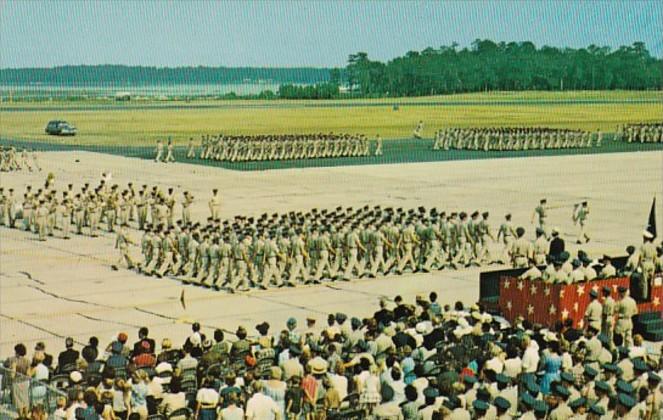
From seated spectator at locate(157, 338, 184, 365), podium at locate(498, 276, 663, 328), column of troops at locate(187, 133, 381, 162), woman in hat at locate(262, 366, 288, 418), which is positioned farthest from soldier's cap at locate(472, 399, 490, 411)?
column of troops at locate(187, 133, 381, 162)

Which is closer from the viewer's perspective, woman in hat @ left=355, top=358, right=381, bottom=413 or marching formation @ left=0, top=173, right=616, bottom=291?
woman in hat @ left=355, top=358, right=381, bottom=413

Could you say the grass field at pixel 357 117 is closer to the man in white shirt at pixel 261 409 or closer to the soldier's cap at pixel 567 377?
the soldier's cap at pixel 567 377

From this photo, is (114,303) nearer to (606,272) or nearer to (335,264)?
(335,264)

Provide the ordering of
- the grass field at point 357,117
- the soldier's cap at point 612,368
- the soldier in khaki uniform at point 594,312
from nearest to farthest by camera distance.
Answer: the soldier's cap at point 612,368 → the soldier in khaki uniform at point 594,312 → the grass field at point 357,117

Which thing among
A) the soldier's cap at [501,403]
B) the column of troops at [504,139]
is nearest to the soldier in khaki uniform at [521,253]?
the soldier's cap at [501,403]

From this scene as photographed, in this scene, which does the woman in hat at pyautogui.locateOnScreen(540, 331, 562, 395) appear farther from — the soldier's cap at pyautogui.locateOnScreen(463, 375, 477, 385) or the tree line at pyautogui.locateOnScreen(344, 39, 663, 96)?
the tree line at pyautogui.locateOnScreen(344, 39, 663, 96)

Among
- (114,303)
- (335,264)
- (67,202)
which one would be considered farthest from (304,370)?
(67,202)
